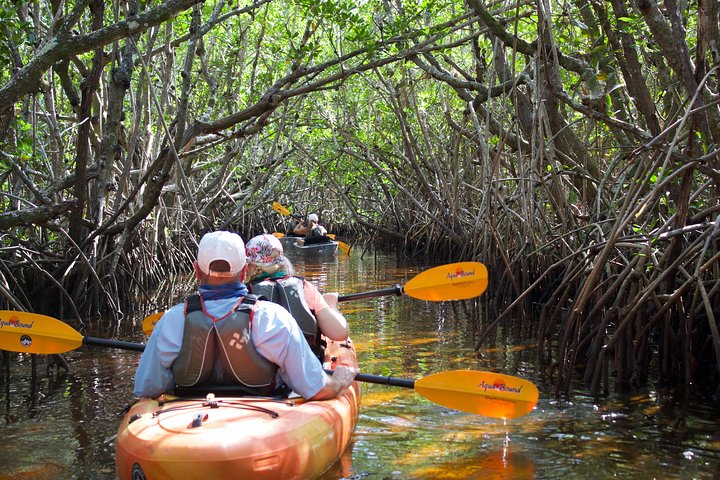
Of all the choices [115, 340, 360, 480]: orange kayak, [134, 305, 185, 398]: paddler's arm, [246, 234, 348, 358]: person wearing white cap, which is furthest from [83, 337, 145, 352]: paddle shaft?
[115, 340, 360, 480]: orange kayak

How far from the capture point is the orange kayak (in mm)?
2945

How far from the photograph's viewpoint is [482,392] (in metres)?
4.17

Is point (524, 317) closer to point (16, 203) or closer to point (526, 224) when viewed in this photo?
point (526, 224)

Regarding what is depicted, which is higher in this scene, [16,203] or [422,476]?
[16,203]

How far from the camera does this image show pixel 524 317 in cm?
775

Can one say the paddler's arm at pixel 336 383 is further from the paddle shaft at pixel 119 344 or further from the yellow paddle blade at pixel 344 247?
the yellow paddle blade at pixel 344 247

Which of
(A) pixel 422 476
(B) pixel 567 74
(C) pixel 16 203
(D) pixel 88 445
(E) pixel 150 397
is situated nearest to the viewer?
(E) pixel 150 397

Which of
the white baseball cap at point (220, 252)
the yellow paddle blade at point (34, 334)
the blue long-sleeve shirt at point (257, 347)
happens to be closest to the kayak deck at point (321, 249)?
the yellow paddle blade at point (34, 334)

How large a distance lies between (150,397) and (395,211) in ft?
46.0

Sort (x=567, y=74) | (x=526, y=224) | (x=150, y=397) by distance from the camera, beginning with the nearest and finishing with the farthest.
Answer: (x=150, y=397), (x=526, y=224), (x=567, y=74)

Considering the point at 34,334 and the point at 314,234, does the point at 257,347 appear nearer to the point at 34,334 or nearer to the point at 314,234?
the point at 34,334

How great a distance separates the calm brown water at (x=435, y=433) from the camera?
12.7 feet

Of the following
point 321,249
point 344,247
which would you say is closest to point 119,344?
point 344,247

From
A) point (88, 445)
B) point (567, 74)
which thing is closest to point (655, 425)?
point (88, 445)
